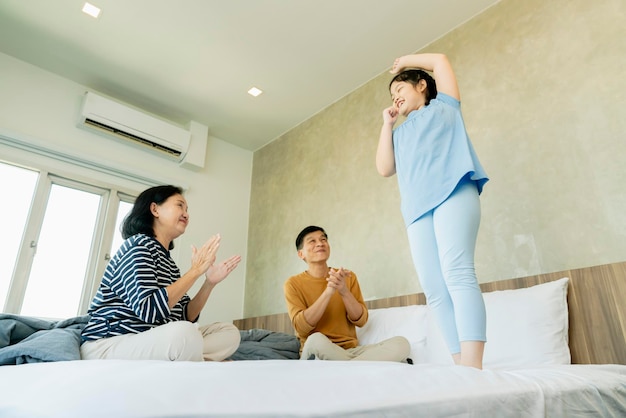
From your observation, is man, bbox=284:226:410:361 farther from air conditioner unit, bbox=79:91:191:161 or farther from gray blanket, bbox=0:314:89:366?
air conditioner unit, bbox=79:91:191:161

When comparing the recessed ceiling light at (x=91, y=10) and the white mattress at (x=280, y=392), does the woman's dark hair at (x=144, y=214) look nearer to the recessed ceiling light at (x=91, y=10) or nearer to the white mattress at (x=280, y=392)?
the white mattress at (x=280, y=392)

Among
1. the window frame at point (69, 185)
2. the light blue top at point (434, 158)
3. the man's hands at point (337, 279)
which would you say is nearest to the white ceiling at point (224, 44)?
the window frame at point (69, 185)

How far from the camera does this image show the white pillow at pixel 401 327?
185cm

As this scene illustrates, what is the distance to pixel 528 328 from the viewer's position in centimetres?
156

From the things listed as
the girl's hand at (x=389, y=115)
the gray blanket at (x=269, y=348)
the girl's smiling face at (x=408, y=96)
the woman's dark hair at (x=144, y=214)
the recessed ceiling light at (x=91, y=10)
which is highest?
the recessed ceiling light at (x=91, y=10)

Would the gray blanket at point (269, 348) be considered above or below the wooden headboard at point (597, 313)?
below

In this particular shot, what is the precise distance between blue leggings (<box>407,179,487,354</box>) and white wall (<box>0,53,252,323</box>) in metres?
2.75

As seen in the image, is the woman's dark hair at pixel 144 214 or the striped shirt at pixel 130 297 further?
the woman's dark hair at pixel 144 214

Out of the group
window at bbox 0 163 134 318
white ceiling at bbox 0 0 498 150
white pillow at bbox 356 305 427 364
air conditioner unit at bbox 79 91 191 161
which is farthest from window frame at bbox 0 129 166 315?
white pillow at bbox 356 305 427 364

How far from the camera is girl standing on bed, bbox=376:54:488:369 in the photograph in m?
0.98

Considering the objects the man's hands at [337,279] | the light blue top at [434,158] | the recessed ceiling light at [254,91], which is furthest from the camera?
the recessed ceiling light at [254,91]

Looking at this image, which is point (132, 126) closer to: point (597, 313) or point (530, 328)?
point (530, 328)

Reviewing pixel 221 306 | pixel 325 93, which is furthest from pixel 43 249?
pixel 325 93

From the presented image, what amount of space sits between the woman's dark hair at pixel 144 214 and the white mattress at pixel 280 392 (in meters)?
0.94
